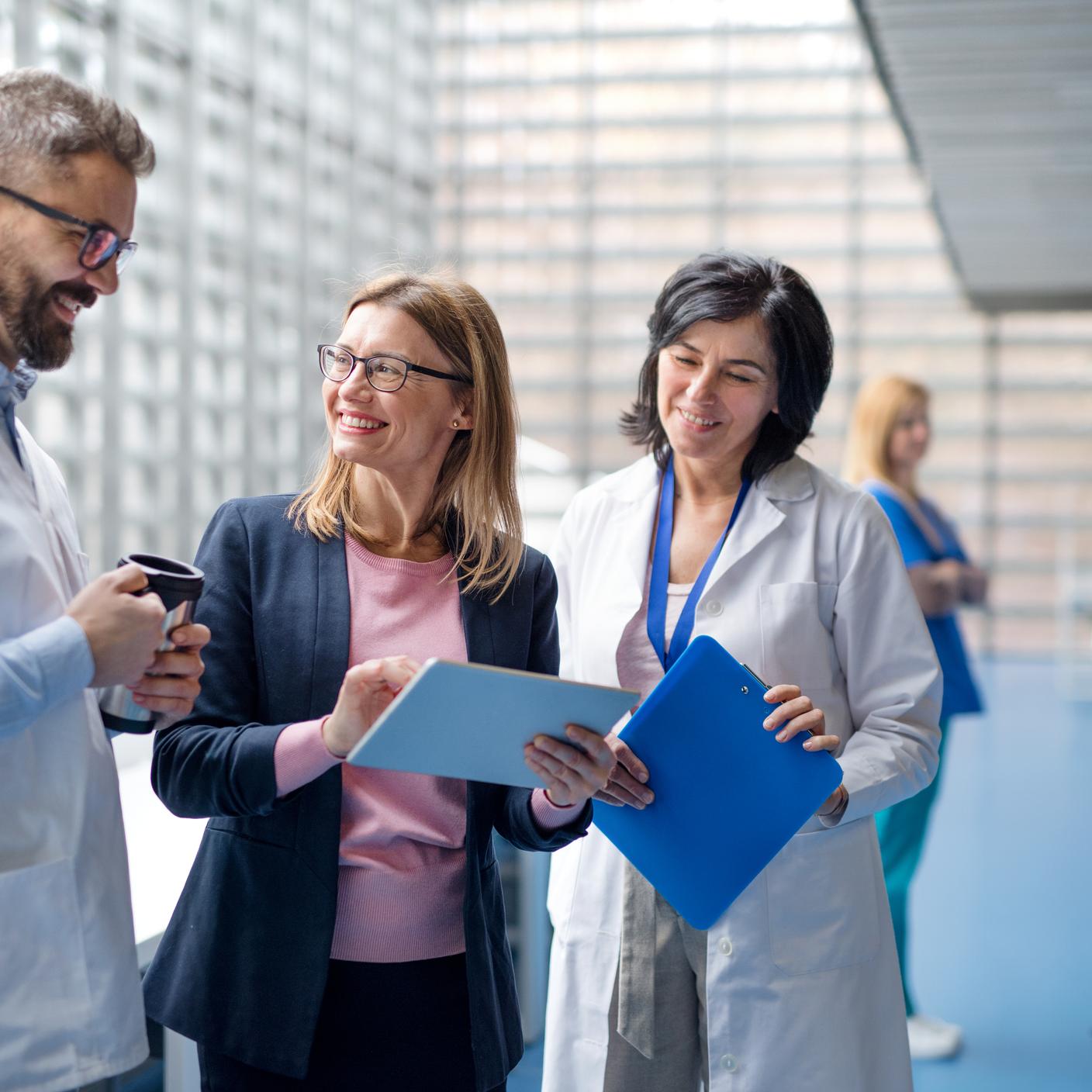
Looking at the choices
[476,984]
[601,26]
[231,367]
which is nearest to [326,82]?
[231,367]

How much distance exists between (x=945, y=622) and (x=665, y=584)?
6.09ft

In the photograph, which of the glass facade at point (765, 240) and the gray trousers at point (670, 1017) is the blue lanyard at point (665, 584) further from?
the glass facade at point (765, 240)

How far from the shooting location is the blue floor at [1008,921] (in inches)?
142

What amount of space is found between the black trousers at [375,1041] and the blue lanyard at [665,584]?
68 centimetres

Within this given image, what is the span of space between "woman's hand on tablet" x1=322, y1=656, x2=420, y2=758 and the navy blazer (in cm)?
10

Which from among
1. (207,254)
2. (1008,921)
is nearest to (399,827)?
(1008,921)

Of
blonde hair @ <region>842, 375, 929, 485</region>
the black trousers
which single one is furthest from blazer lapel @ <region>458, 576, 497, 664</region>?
blonde hair @ <region>842, 375, 929, 485</region>

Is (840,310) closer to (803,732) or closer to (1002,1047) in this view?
(1002,1047)

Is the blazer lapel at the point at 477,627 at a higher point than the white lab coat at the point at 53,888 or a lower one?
higher

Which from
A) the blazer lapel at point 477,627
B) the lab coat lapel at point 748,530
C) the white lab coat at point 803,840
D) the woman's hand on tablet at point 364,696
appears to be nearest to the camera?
the woman's hand on tablet at point 364,696

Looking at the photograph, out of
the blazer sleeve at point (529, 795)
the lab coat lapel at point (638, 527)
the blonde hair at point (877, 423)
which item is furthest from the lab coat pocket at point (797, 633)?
A: the blonde hair at point (877, 423)

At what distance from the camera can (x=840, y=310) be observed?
42.8 ft

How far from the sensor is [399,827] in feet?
5.28

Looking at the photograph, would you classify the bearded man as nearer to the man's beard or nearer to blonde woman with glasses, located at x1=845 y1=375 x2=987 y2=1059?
the man's beard
